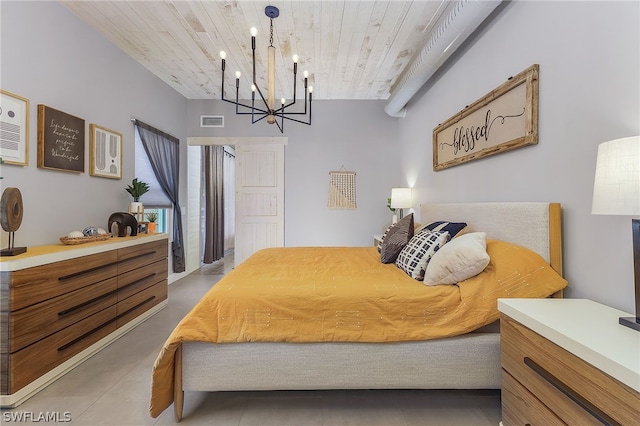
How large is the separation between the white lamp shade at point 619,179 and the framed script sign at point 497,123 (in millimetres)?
769

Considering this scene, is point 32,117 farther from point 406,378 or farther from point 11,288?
point 406,378

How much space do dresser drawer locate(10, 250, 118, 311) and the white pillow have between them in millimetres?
2345

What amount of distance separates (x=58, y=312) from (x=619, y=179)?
2.99 metres

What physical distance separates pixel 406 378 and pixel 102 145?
3.31 meters

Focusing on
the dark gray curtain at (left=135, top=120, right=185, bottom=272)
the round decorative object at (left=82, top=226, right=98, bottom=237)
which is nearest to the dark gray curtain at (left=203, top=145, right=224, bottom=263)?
the dark gray curtain at (left=135, top=120, right=185, bottom=272)

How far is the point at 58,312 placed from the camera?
Result: 1863 millimetres

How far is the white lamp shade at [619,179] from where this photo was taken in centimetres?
92

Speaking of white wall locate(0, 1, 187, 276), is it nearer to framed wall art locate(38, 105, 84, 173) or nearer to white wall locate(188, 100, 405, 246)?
framed wall art locate(38, 105, 84, 173)

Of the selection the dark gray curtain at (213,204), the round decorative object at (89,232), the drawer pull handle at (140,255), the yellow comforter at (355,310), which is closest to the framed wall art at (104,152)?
the round decorative object at (89,232)

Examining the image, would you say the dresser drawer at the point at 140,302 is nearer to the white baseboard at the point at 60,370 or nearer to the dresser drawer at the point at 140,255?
the white baseboard at the point at 60,370

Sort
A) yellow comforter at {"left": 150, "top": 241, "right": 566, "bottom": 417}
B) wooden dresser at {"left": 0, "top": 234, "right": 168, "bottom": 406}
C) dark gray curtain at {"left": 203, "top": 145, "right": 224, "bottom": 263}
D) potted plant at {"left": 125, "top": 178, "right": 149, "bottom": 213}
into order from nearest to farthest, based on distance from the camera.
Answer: yellow comforter at {"left": 150, "top": 241, "right": 566, "bottom": 417} < wooden dresser at {"left": 0, "top": 234, "right": 168, "bottom": 406} < potted plant at {"left": 125, "top": 178, "right": 149, "bottom": 213} < dark gray curtain at {"left": 203, "top": 145, "right": 224, "bottom": 263}

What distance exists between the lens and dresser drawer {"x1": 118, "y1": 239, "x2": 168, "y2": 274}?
8.22 ft

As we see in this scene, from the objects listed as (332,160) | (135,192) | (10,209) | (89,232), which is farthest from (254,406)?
(332,160)

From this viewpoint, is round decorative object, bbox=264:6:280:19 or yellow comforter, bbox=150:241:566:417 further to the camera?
round decorative object, bbox=264:6:280:19
